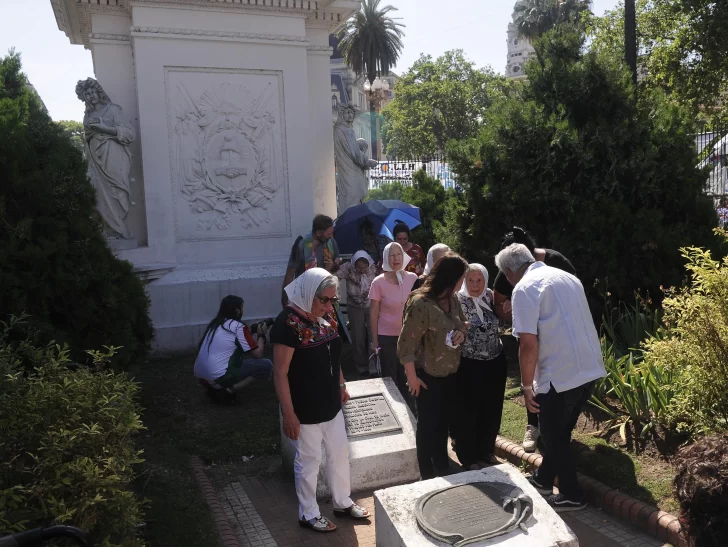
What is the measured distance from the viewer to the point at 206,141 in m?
9.17

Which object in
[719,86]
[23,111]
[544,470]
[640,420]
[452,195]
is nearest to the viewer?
[544,470]

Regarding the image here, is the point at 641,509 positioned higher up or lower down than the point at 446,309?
lower down

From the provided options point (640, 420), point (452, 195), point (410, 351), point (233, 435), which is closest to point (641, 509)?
point (640, 420)

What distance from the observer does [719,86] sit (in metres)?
12.7

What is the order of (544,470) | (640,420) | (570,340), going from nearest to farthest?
(570,340) < (544,470) < (640,420)

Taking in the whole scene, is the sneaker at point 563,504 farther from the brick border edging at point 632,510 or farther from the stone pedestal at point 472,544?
the stone pedestal at point 472,544

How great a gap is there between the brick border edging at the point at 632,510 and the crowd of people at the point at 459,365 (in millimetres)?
157

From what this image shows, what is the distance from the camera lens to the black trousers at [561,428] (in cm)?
430

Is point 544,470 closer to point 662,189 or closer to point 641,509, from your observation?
point 641,509

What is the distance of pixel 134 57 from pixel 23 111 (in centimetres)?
360

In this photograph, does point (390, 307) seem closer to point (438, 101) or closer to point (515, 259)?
point (515, 259)

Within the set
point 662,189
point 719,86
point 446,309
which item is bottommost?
point 446,309

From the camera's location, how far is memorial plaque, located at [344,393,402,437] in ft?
16.7

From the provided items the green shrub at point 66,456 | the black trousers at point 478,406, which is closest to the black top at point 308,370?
the green shrub at point 66,456
